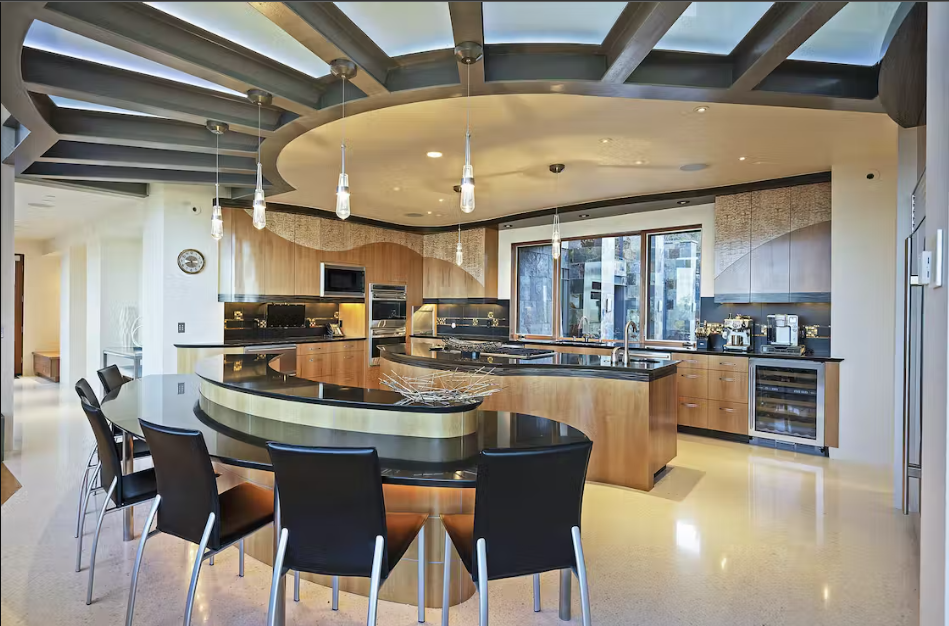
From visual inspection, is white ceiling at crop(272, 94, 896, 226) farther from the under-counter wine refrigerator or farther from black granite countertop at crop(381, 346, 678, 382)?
the under-counter wine refrigerator

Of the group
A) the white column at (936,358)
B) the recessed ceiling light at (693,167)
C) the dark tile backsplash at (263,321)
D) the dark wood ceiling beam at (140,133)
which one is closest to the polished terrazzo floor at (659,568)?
the white column at (936,358)

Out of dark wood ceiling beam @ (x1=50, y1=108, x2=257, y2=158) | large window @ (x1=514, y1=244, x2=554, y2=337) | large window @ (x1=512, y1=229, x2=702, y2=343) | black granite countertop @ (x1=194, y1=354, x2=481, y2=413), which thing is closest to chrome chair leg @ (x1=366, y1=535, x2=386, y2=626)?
black granite countertop @ (x1=194, y1=354, x2=481, y2=413)

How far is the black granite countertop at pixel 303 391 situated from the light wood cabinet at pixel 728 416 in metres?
3.74

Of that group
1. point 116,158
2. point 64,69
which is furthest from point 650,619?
point 116,158

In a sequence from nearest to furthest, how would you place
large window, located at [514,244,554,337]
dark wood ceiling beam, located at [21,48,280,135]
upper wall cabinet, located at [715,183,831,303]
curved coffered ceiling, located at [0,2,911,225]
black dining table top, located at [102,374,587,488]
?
black dining table top, located at [102,374,587,488] → curved coffered ceiling, located at [0,2,911,225] → dark wood ceiling beam, located at [21,48,280,135] → upper wall cabinet, located at [715,183,831,303] → large window, located at [514,244,554,337]

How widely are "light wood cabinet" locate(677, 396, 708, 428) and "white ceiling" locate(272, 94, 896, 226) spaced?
87.4 inches

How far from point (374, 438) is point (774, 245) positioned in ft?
15.1

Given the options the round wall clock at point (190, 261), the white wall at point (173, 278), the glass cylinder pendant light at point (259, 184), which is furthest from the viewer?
the round wall clock at point (190, 261)

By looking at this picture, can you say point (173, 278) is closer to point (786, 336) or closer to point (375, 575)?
point (375, 575)

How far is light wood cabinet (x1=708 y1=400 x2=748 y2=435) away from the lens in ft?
16.5

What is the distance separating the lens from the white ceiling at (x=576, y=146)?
3.31 m

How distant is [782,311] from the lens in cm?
521

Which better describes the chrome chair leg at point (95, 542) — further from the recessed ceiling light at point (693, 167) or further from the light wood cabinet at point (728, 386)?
the light wood cabinet at point (728, 386)

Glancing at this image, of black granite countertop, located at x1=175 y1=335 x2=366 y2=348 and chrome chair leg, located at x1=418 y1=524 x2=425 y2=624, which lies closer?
chrome chair leg, located at x1=418 y1=524 x2=425 y2=624
